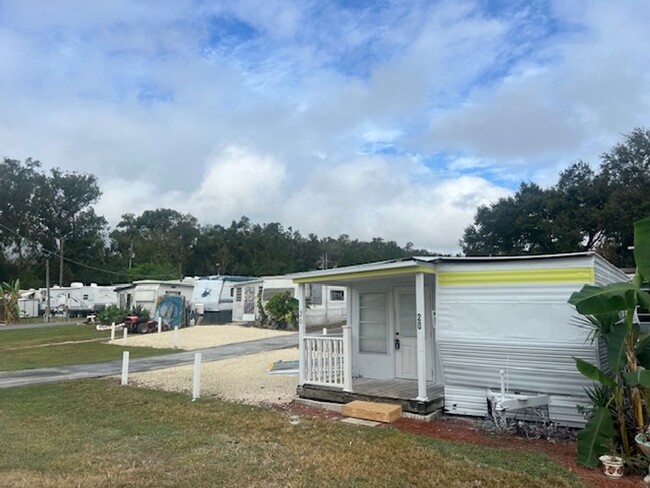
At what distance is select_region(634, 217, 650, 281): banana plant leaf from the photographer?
218 inches

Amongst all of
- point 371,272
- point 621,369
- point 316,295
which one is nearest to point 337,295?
point 316,295

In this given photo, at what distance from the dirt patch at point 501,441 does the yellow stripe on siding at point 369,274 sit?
7.77 ft

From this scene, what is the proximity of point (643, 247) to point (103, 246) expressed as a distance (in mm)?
66685

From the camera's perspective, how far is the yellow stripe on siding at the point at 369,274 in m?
8.16

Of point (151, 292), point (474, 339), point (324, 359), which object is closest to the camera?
point (474, 339)

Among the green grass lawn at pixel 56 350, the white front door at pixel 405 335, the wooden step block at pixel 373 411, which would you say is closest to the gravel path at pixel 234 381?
the wooden step block at pixel 373 411

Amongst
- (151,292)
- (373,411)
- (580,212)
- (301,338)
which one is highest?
(580,212)

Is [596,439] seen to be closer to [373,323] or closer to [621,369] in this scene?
[621,369]

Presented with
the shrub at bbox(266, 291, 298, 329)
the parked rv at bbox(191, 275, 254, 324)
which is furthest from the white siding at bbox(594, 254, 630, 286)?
the parked rv at bbox(191, 275, 254, 324)

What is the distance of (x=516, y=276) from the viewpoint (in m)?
7.67

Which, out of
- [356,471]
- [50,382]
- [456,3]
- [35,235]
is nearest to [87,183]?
[35,235]

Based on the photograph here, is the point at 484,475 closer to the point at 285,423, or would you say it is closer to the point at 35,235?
the point at 285,423

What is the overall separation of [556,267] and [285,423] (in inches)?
186

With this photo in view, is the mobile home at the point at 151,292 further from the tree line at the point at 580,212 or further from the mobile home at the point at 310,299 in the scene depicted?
the tree line at the point at 580,212
